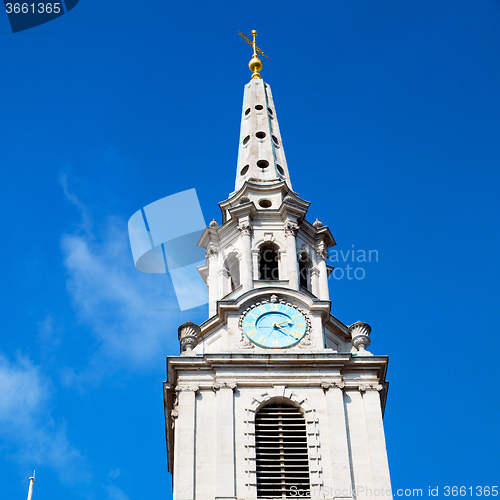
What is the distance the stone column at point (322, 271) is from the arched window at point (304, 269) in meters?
0.53

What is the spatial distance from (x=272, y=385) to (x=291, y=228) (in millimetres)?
10429

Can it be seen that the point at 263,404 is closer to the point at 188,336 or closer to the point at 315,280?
the point at 188,336

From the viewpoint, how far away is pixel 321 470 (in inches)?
1832

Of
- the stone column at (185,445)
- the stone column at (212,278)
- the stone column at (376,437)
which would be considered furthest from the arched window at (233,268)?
the stone column at (376,437)

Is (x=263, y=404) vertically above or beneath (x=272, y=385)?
beneath

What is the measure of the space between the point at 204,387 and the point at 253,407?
232 centimetres

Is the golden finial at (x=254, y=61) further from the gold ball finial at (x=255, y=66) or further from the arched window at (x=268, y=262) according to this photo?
the arched window at (x=268, y=262)

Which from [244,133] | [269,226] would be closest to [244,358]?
[269,226]

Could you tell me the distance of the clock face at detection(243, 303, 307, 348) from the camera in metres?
51.4

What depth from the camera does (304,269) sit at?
57.4 m

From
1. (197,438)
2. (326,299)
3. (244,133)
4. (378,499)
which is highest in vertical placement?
(244,133)

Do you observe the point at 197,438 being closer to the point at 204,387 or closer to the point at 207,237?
the point at 204,387

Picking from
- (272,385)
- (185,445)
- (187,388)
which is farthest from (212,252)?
(185,445)

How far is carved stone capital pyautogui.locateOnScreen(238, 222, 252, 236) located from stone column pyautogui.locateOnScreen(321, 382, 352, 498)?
10443 mm
